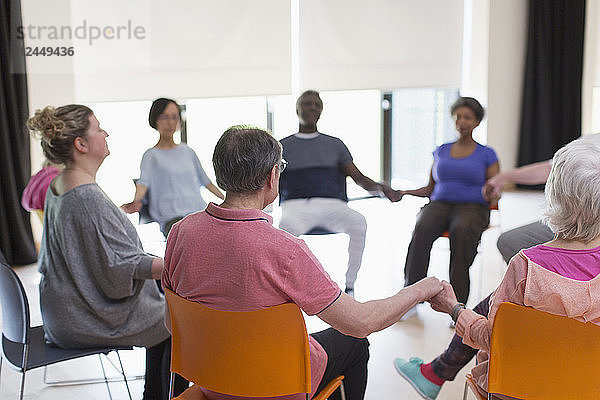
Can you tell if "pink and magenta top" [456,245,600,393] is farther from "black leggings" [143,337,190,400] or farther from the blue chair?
the blue chair

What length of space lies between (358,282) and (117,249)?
2420 millimetres

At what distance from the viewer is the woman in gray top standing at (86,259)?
248cm

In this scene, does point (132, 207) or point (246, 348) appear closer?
point (246, 348)

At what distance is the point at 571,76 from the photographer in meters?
7.53

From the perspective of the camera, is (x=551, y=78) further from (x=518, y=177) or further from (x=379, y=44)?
(x=518, y=177)

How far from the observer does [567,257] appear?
1.88 metres

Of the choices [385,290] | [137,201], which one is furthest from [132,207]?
[385,290]

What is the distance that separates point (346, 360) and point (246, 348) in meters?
0.58

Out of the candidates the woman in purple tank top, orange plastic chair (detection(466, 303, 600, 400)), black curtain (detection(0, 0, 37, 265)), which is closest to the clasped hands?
orange plastic chair (detection(466, 303, 600, 400))

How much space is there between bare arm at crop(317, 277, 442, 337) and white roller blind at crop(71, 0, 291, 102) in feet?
12.3

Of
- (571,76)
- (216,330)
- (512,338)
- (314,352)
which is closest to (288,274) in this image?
(216,330)

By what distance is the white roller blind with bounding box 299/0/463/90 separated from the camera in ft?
19.7

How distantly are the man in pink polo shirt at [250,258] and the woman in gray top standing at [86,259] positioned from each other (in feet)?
2.02

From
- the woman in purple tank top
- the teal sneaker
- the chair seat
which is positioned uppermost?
the woman in purple tank top
